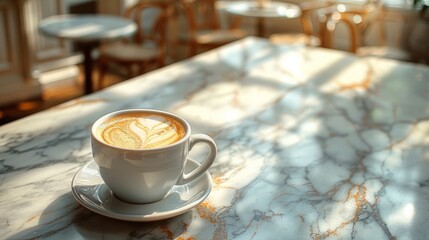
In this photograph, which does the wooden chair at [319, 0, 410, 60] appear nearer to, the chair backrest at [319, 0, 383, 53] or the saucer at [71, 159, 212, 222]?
the chair backrest at [319, 0, 383, 53]

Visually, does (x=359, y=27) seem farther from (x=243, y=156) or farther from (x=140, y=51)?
(x=243, y=156)

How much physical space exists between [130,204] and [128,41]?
352cm

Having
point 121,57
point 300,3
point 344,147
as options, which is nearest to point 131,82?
point 344,147

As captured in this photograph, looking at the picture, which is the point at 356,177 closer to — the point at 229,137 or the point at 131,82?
the point at 229,137

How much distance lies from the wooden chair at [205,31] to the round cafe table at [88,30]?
695mm

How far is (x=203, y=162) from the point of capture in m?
0.85

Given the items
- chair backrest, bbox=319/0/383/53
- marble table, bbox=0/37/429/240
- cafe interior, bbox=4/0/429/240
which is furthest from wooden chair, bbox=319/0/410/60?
marble table, bbox=0/37/429/240

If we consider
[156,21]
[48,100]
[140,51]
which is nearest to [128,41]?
[156,21]

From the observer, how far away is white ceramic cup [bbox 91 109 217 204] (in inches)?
30.1

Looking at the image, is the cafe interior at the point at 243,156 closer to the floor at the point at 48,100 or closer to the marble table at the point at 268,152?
the marble table at the point at 268,152

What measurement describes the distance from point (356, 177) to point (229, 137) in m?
0.26

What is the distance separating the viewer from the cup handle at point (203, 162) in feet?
2.72

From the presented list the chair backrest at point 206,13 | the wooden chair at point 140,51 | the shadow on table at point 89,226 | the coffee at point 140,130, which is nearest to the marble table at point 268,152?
the shadow on table at point 89,226

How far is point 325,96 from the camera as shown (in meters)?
1.34
